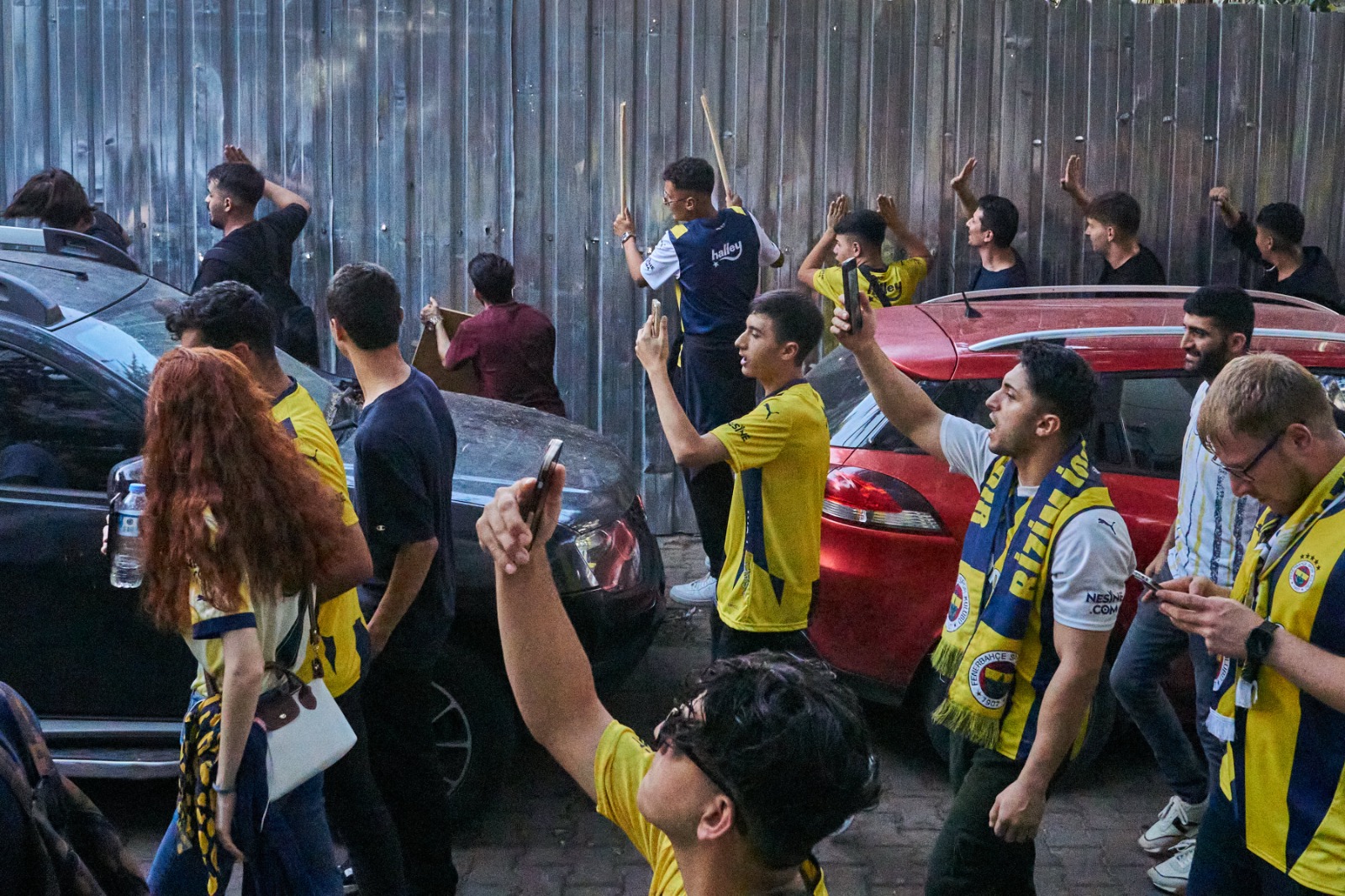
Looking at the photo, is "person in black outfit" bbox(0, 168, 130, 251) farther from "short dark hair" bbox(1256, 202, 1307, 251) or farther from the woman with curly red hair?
"short dark hair" bbox(1256, 202, 1307, 251)

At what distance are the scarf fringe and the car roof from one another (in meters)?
1.92

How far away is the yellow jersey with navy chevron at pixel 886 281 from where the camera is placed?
7.36 meters

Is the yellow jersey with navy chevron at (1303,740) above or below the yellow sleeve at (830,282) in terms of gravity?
below

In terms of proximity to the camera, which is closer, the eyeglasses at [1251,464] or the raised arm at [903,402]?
the eyeglasses at [1251,464]

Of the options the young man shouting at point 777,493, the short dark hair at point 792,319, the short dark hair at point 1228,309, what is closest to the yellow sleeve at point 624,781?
the young man shouting at point 777,493

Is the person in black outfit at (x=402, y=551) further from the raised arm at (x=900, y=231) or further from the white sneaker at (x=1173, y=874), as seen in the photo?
the raised arm at (x=900, y=231)

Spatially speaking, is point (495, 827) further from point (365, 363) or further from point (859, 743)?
point (859, 743)

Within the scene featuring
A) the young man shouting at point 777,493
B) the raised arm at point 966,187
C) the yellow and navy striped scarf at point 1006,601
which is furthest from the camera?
the raised arm at point 966,187

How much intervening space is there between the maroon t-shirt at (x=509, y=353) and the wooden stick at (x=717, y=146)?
157 centimetres

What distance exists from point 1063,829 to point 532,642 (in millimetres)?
3256

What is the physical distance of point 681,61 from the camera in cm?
825

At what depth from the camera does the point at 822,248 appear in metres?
8.03

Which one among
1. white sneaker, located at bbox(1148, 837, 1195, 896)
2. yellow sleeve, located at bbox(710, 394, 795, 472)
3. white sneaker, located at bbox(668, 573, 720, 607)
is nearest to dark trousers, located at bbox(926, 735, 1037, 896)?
yellow sleeve, located at bbox(710, 394, 795, 472)

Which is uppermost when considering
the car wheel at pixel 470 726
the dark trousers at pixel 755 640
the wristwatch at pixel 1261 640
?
the wristwatch at pixel 1261 640
